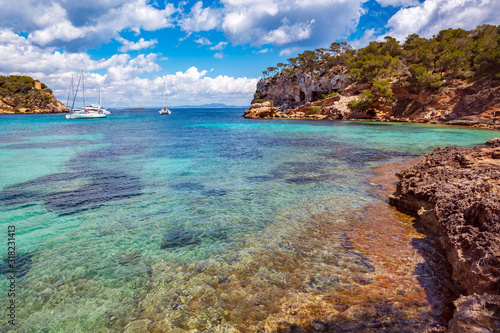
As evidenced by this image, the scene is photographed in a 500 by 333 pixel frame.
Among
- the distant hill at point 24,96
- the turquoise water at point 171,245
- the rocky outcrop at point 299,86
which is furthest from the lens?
the distant hill at point 24,96

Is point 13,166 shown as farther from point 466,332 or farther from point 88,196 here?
point 466,332

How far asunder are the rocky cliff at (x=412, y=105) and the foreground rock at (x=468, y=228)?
39.9 metres

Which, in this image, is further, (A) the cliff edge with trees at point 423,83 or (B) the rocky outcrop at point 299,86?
(B) the rocky outcrop at point 299,86

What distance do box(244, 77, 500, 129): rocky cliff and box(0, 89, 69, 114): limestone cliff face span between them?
103 metres

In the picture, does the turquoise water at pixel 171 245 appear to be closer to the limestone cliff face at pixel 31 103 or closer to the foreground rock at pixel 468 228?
the foreground rock at pixel 468 228

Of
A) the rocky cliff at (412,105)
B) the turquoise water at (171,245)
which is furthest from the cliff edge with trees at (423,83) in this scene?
→ the turquoise water at (171,245)

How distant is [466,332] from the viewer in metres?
3.03

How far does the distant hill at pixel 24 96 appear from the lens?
109250 millimetres

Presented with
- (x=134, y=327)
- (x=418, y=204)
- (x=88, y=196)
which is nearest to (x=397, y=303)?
(x=134, y=327)

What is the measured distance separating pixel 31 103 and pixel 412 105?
485 feet

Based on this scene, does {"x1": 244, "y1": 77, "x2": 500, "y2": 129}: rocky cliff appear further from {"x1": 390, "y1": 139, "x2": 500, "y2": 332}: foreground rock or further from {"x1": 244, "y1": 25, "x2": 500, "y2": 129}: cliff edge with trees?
{"x1": 390, "y1": 139, "x2": 500, "y2": 332}: foreground rock

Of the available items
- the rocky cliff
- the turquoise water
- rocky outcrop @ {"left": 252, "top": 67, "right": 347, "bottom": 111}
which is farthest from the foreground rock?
rocky outcrop @ {"left": 252, "top": 67, "right": 347, "bottom": 111}

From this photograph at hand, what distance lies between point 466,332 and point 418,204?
5.95 metres

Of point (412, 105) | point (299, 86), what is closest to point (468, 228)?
point (412, 105)
